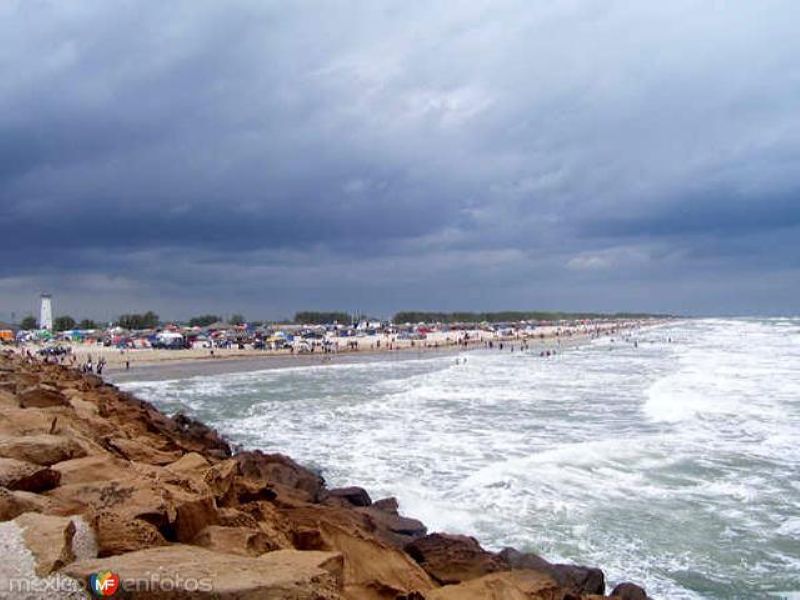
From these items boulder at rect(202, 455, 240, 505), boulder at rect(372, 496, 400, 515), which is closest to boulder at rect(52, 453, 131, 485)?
boulder at rect(202, 455, 240, 505)

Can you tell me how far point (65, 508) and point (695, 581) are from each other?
6720mm

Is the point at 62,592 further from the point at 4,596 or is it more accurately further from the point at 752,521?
the point at 752,521

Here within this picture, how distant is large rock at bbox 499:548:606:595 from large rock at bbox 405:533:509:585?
0.74ft

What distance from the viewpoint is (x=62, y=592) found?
3.64 m

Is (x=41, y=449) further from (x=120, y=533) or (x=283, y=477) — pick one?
(x=283, y=477)

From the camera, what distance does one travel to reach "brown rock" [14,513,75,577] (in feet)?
12.7

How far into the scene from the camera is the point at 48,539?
4.12 meters

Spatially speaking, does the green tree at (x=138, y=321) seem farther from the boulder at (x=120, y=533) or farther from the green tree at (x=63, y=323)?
the boulder at (x=120, y=533)

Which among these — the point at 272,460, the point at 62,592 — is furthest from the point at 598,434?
the point at 62,592

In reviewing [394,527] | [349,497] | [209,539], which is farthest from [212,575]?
[349,497]

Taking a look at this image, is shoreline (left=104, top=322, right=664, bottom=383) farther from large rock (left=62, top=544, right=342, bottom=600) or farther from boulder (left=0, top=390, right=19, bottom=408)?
large rock (left=62, top=544, right=342, bottom=600)

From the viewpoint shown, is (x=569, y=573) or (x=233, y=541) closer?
(x=233, y=541)

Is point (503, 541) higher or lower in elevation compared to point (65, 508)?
lower

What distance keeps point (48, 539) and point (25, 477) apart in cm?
184
